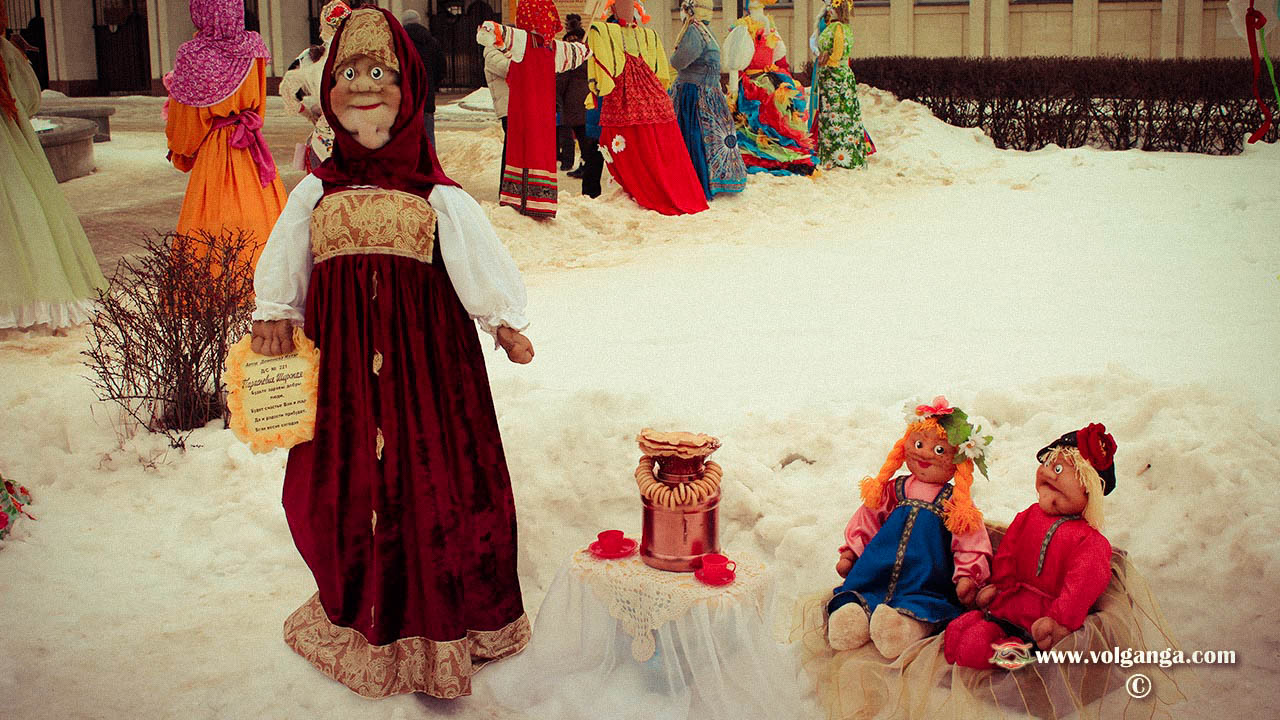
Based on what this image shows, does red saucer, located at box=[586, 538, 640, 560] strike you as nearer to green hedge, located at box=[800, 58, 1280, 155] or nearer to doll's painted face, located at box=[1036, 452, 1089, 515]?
doll's painted face, located at box=[1036, 452, 1089, 515]

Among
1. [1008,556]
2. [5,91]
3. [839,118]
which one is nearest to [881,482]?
[1008,556]

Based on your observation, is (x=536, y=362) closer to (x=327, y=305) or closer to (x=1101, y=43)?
(x=327, y=305)

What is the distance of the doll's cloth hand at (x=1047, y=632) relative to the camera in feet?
8.38

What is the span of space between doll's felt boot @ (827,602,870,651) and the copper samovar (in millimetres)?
365

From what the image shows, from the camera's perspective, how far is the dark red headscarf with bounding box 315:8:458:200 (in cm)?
285

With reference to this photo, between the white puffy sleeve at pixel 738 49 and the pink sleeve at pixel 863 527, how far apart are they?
6.71 m

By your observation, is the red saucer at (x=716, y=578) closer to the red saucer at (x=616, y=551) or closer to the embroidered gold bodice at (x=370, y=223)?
the red saucer at (x=616, y=551)

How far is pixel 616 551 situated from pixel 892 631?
72 centimetres

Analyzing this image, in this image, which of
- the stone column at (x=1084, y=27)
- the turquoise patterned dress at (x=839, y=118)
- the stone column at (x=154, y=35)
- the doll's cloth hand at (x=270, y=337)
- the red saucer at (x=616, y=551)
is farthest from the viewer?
Answer: the stone column at (x=154, y=35)

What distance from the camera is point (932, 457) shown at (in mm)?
2818

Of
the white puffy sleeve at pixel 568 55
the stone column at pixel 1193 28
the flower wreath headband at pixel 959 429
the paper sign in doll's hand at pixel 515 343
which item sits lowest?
the flower wreath headband at pixel 959 429

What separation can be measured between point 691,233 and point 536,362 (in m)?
3.24

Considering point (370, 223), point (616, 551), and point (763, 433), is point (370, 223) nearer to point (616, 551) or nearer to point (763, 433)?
point (616, 551)

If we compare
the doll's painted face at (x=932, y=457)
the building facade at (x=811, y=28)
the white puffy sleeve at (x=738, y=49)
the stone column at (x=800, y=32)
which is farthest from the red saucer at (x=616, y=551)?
the stone column at (x=800, y=32)
